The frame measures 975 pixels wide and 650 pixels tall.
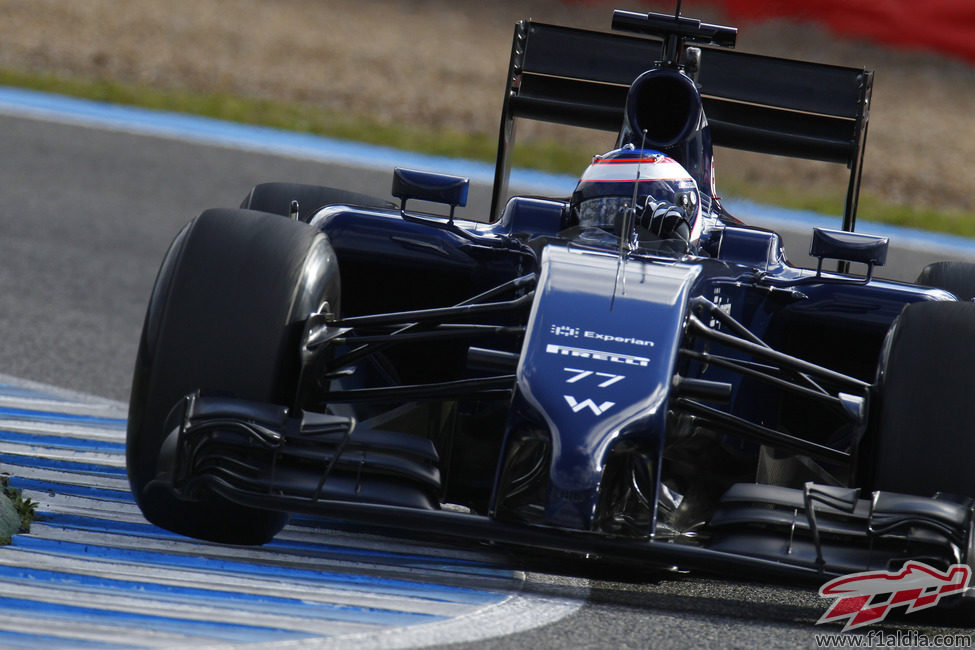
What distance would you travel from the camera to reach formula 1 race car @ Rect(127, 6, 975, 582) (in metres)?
3.54

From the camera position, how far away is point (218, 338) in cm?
382

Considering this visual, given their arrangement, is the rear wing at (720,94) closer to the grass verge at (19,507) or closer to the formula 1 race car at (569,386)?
the formula 1 race car at (569,386)

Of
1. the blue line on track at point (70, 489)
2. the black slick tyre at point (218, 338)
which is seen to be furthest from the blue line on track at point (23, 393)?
the black slick tyre at point (218, 338)

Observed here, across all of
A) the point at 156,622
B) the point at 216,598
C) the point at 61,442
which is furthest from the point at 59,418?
the point at 156,622

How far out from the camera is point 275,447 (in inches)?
142

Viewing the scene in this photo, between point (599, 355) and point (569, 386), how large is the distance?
13cm

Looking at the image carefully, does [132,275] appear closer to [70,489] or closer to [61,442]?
[61,442]

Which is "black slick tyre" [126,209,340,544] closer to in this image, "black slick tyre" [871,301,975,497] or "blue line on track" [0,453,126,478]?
"blue line on track" [0,453,126,478]

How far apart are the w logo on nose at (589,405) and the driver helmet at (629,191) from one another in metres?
1.02

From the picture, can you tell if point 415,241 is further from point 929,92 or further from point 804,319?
point 929,92

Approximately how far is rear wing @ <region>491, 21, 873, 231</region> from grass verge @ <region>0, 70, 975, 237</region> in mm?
7265

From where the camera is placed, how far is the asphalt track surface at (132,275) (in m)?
3.72

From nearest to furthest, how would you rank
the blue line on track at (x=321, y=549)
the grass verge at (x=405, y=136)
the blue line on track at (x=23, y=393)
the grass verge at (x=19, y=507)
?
1. the grass verge at (x=19, y=507)
2. the blue line on track at (x=321, y=549)
3. the blue line on track at (x=23, y=393)
4. the grass verge at (x=405, y=136)

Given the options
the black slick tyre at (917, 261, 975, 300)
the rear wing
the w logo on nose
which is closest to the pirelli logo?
the w logo on nose
